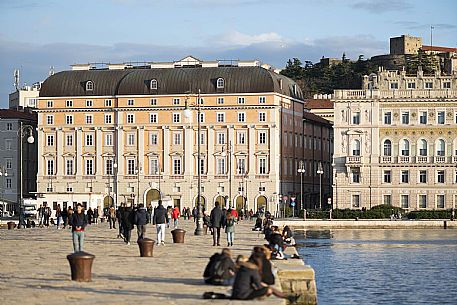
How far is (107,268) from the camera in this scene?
3297cm

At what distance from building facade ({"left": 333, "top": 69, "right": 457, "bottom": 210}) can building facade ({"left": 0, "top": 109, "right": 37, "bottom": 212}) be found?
3998cm

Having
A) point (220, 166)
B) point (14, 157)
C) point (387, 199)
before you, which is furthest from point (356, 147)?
point (14, 157)

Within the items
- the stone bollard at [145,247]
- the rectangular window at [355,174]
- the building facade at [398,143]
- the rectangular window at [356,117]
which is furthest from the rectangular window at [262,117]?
the stone bollard at [145,247]

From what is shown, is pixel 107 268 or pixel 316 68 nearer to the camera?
pixel 107 268

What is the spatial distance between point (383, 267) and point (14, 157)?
96030mm

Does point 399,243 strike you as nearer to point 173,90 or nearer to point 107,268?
point 107,268

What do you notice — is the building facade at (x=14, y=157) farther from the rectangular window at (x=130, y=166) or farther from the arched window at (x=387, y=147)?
the arched window at (x=387, y=147)

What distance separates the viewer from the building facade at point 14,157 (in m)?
137

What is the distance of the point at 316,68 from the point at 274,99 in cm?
7217

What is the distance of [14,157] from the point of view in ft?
457

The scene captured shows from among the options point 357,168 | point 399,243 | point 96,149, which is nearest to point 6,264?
point 399,243

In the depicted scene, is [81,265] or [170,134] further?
[170,134]

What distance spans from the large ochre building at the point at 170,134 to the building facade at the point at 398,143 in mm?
9021

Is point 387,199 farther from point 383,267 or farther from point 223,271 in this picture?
point 223,271
